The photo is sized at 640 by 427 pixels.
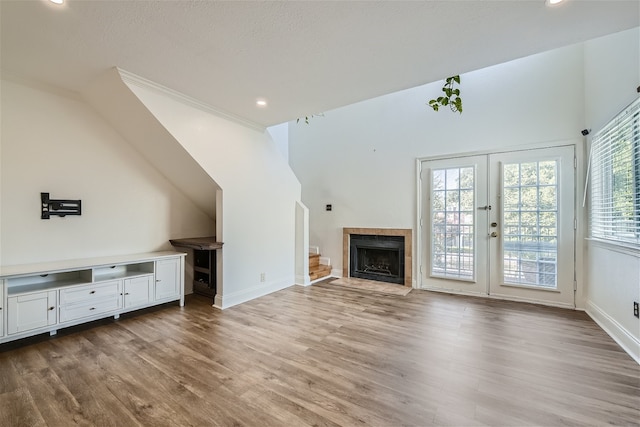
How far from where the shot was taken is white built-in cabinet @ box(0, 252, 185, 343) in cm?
249

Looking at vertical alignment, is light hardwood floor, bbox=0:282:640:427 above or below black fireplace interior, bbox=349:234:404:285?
below

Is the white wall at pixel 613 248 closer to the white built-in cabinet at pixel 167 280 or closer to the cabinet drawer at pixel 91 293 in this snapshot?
the white built-in cabinet at pixel 167 280

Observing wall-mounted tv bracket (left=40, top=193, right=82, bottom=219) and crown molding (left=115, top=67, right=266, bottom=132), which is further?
wall-mounted tv bracket (left=40, top=193, right=82, bottom=219)

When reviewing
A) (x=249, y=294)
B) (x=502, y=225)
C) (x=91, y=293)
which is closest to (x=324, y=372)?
(x=249, y=294)

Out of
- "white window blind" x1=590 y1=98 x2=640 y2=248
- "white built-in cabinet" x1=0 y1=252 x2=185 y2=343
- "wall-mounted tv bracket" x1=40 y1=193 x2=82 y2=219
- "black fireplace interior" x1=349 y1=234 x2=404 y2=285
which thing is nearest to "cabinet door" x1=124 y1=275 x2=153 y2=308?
"white built-in cabinet" x1=0 y1=252 x2=185 y2=343

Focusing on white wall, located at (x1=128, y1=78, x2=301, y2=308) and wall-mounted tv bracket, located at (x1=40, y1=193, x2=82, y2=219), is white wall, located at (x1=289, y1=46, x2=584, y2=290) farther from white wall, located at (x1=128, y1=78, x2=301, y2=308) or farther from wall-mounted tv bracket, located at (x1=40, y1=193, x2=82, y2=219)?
wall-mounted tv bracket, located at (x1=40, y1=193, x2=82, y2=219)

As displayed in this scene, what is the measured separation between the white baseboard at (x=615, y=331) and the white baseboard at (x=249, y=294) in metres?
3.95

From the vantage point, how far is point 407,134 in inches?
185

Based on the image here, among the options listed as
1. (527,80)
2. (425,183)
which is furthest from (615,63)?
(425,183)

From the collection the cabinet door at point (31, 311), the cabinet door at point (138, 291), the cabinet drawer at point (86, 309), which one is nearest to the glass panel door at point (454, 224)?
the cabinet door at point (138, 291)

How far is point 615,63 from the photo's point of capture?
2.71 meters

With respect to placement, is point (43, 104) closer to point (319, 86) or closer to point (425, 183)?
point (319, 86)

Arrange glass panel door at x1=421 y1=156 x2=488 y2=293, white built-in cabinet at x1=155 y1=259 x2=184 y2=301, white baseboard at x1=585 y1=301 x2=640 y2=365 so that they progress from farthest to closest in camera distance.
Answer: glass panel door at x1=421 y1=156 x2=488 y2=293, white built-in cabinet at x1=155 y1=259 x2=184 y2=301, white baseboard at x1=585 y1=301 x2=640 y2=365

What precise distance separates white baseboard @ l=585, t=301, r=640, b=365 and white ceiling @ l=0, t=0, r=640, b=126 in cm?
253
